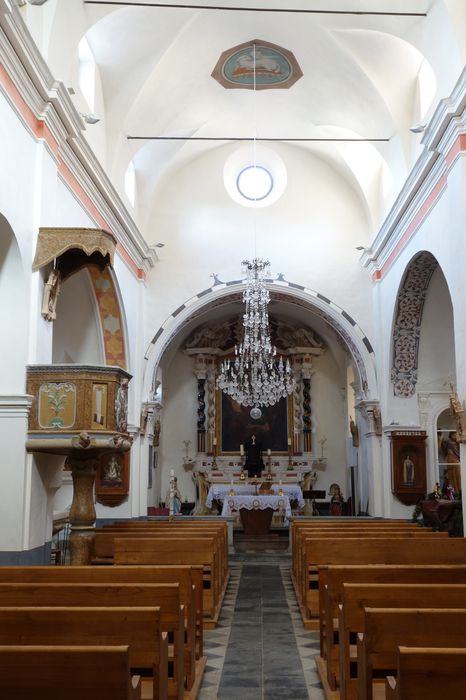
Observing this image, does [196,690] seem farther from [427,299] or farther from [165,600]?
[427,299]

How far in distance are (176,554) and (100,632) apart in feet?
13.2

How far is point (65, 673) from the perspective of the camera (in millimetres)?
2668

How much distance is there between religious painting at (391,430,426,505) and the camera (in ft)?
47.8

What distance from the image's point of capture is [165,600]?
4230mm

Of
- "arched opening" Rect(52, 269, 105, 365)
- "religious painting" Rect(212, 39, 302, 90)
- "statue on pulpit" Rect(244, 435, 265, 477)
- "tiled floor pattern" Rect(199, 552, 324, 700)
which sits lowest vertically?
"tiled floor pattern" Rect(199, 552, 324, 700)

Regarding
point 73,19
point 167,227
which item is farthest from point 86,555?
point 167,227

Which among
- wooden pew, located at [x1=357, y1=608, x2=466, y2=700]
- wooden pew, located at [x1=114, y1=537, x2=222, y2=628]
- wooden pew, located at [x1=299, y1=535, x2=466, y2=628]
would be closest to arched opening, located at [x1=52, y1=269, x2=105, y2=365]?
wooden pew, located at [x1=114, y1=537, x2=222, y2=628]

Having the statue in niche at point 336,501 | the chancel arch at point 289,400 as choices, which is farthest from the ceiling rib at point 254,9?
the statue in niche at point 336,501

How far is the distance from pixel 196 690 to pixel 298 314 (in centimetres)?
1614

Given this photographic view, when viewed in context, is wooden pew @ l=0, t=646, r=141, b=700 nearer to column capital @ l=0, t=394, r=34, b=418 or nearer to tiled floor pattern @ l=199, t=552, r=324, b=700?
tiled floor pattern @ l=199, t=552, r=324, b=700

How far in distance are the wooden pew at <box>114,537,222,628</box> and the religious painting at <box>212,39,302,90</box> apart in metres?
8.70

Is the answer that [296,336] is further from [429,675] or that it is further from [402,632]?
[429,675]

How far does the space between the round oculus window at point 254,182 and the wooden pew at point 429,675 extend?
1493 cm

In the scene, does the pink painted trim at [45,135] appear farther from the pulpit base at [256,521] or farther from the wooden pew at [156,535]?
the pulpit base at [256,521]
